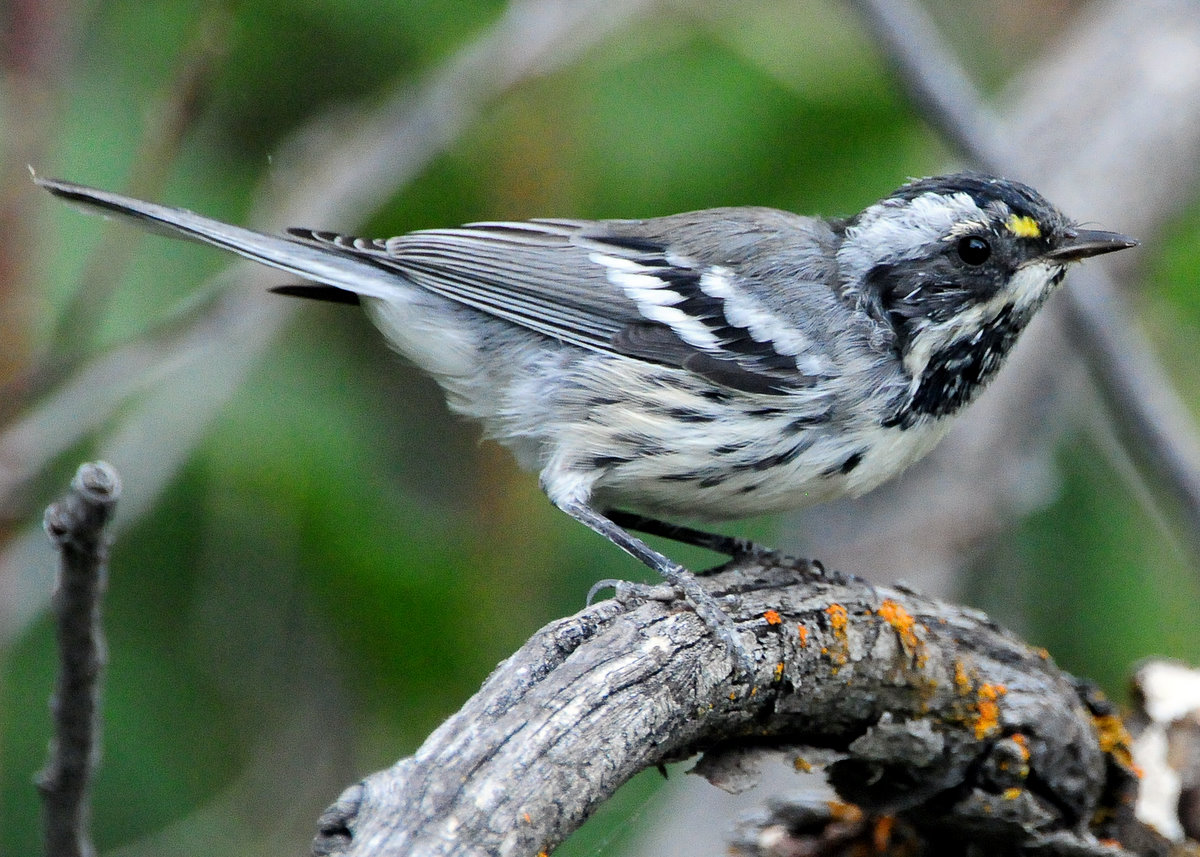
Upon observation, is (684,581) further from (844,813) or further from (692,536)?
(692,536)

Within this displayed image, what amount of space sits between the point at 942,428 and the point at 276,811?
2.66 metres

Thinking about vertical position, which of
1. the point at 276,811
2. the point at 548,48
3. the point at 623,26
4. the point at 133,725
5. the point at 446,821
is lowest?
the point at 446,821

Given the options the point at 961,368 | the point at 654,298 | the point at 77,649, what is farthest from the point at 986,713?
the point at 77,649

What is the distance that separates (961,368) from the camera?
3611 millimetres

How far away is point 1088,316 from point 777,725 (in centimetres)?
211

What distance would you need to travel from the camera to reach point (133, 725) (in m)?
4.53

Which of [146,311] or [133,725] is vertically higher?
[146,311]

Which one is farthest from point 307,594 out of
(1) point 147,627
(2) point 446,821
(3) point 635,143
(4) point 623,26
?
(2) point 446,821

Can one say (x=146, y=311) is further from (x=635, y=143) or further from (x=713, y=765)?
(x=713, y=765)

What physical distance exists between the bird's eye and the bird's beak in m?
0.16

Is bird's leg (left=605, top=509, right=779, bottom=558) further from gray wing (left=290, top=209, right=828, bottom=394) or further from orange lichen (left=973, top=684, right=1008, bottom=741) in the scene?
orange lichen (left=973, top=684, right=1008, bottom=741)

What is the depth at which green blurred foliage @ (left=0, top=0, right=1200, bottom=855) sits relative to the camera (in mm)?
4445

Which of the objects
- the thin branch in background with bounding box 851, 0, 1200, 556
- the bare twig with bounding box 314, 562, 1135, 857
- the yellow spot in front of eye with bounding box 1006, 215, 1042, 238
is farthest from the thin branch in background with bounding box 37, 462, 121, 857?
the thin branch in background with bounding box 851, 0, 1200, 556

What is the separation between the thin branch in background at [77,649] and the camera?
197 centimetres
